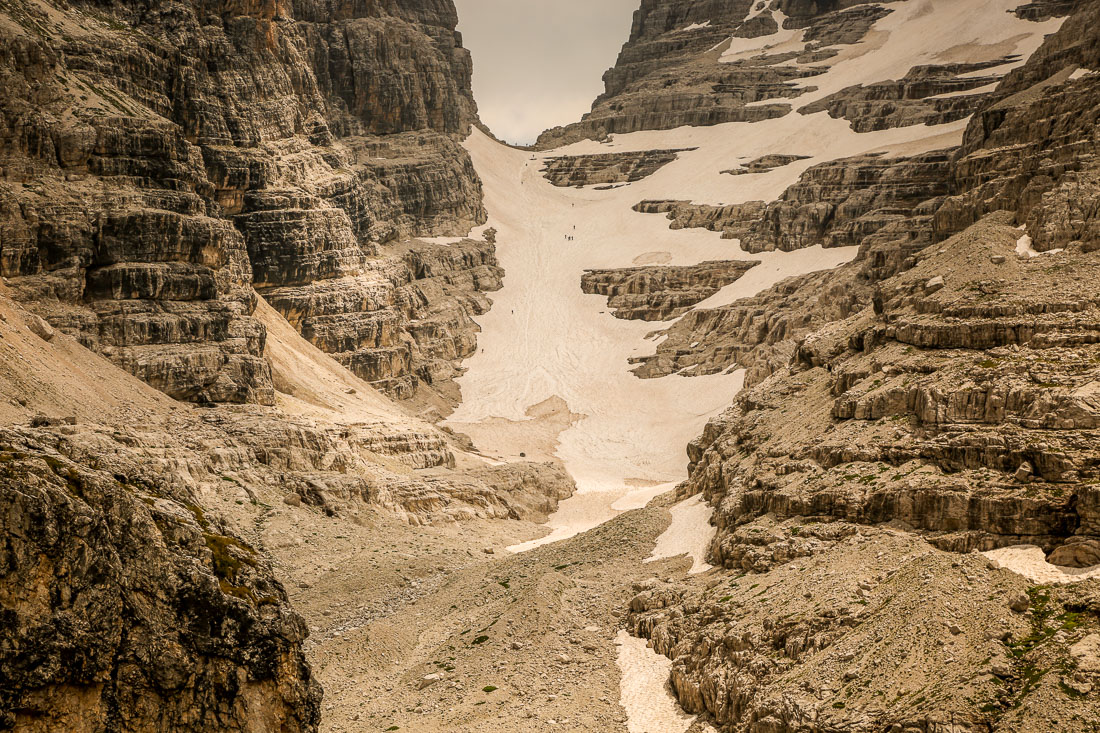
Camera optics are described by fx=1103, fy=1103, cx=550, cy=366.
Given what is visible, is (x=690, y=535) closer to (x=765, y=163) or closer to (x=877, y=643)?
(x=877, y=643)

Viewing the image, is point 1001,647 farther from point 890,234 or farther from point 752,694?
point 890,234

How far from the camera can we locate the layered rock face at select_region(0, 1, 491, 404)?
198ft

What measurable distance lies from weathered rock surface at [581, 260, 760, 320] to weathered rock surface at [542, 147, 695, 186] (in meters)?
30.6

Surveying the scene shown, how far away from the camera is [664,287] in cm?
11844

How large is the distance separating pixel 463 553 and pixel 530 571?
911 cm

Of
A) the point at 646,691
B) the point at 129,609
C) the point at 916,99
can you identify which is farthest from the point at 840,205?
the point at 129,609

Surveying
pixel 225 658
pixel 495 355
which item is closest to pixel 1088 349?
pixel 225 658

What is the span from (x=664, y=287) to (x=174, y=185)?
62.6m

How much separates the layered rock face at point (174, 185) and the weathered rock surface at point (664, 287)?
2495 centimetres

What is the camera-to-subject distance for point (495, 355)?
368 ft

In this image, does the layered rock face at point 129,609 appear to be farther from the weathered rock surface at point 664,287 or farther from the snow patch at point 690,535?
the weathered rock surface at point 664,287

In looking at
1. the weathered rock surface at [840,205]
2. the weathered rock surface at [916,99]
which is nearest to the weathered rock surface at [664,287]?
the weathered rock surface at [840,205]

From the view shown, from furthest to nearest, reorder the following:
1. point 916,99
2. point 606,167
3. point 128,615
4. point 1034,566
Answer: point 606,167 → point 916,99 → point 1034,566 → point 128,615

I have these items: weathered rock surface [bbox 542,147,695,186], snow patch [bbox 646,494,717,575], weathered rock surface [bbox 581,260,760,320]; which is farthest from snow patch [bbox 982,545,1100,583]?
weathered rock surface [bbox 542,147,695,186]
